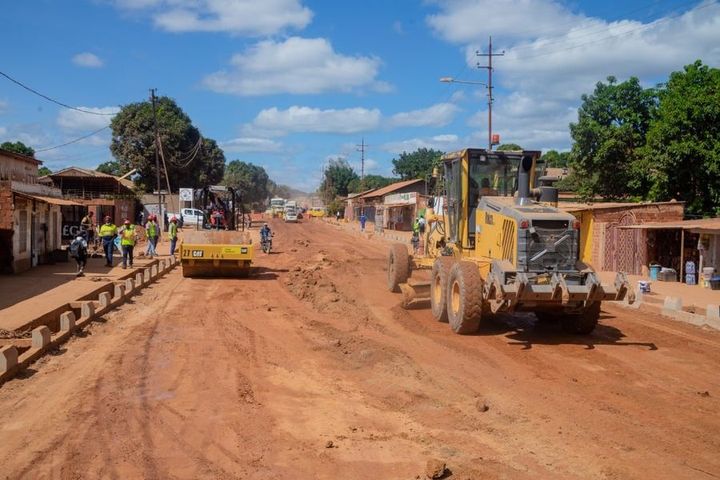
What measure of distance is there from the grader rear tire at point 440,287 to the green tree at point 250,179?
101504mm

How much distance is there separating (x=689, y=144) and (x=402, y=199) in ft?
103

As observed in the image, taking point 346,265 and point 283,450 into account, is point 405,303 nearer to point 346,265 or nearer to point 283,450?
point 283,450

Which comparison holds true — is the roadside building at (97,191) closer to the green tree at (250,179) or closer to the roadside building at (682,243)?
the roadside building at (682,243)

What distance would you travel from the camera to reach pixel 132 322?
12.1 m

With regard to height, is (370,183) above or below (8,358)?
above

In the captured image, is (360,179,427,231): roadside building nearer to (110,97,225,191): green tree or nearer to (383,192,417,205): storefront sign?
(383,192,417,205): storefront sign

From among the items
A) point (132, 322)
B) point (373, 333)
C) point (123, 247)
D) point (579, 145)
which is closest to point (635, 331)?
point (373, 333)

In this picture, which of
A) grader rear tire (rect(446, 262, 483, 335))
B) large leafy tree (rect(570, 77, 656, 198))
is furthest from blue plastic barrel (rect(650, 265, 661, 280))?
grader rear tire (rect(446, 262, 483, 335))

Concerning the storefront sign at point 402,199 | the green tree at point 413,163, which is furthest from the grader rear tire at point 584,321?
the green tree at point 413,163

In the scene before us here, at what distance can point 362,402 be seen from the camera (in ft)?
23.6

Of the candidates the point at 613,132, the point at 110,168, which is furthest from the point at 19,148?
the point at 613,132

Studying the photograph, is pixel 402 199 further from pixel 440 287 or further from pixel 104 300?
pixel 104 300

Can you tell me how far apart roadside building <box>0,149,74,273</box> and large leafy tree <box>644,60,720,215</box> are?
2201 cm

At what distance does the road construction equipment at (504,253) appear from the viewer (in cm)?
996
